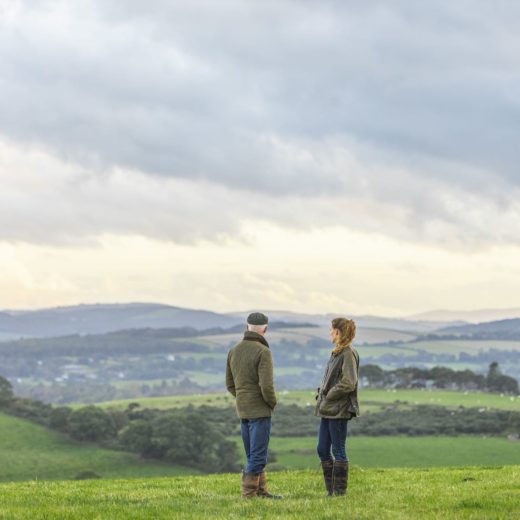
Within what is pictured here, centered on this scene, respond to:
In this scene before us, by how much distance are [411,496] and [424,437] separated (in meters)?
135

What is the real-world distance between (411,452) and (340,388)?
121 m

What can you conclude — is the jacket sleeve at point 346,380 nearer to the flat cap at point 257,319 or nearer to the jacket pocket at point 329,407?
the jacket pocket at point 329,407

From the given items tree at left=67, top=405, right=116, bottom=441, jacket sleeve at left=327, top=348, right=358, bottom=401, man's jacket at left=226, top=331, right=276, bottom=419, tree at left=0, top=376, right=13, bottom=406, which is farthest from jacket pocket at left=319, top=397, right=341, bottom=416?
tree at left=0, top=376, right=13, bottom=406

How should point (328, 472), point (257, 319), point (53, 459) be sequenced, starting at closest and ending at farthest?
point (257, 319), point (328, 472), point (53, 459)

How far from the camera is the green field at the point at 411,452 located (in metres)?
124

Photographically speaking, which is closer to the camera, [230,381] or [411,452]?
[230,381]

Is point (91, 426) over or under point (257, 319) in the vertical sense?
under

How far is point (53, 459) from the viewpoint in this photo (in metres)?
146

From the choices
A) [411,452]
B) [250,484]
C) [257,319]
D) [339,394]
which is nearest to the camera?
[339,394]

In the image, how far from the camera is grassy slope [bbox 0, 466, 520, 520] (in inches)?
625

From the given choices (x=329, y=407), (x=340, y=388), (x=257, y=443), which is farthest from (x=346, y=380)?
(x=257, y=443)

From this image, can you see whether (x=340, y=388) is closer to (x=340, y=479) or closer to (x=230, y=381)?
(x=340, y=479)

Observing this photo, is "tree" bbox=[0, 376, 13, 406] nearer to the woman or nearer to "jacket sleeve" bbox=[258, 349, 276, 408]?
the woman

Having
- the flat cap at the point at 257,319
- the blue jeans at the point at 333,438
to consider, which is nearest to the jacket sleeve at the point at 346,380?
the blue jeans at the point at 333,438
